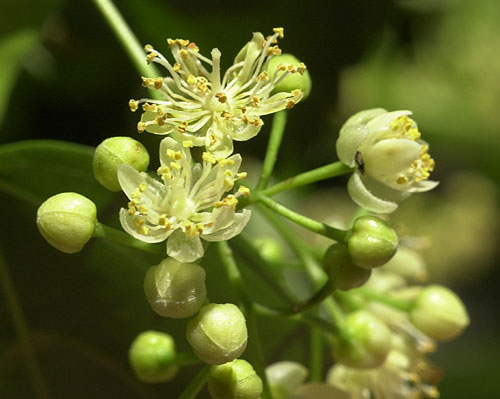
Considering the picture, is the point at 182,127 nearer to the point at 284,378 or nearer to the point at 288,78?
the point at 288,78

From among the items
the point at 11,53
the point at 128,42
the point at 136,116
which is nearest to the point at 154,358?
the point at 128,42

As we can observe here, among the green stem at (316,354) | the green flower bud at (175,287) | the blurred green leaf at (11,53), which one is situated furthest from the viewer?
the blurred green leaf at (11,53)

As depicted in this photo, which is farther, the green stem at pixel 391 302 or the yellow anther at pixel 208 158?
the green stem at pixel 391 302

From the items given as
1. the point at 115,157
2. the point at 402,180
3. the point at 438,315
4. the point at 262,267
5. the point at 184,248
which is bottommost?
the point at 438,315

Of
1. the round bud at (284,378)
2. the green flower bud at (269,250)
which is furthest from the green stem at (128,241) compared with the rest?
the green flower bud at (269,250)

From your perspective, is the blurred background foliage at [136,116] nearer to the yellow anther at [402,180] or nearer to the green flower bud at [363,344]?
the green flower bud at [363,344]

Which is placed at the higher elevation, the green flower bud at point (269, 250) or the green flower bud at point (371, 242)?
the green flower bud at point (371, 242)

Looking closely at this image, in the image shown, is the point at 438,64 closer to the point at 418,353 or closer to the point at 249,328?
the point at 418,353

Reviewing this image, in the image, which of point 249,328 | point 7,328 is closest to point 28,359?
point 7,328
